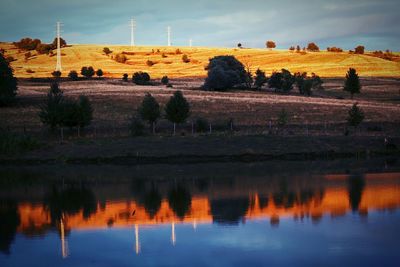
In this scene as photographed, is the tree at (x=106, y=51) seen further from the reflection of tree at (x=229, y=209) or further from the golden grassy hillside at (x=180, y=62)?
Result: the reflection of tree at (x=229, y=209)

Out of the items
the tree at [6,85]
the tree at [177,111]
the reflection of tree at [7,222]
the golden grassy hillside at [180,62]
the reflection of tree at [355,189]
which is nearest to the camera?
the reflection of tree at [7,222]

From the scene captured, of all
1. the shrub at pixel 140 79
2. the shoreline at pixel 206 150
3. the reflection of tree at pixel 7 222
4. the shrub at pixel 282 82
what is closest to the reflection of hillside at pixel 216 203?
the reflection of tree at pixel 7 222

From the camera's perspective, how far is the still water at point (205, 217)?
791 inches

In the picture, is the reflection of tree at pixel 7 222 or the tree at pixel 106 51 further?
the tree at pixel 106 51

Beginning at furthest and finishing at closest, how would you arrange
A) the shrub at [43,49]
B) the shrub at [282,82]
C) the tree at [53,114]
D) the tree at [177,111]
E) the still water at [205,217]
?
the shrub at [43,49]
the shrub at [282,82]
the tree at [177,111]
the tree at [53,114]
the still water at [205,217]

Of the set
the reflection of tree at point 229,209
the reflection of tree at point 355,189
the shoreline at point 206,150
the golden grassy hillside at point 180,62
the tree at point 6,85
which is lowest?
the reflection of tree at point 229,209

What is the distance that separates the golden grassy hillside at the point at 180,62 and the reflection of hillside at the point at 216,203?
92.5 m

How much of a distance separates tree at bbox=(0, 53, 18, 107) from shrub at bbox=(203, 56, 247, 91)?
112 feet

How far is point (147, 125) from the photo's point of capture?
65125 millimetres

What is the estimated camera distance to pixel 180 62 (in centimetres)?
15525

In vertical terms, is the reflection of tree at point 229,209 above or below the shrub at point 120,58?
below

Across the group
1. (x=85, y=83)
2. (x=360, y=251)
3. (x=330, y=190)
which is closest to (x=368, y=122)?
(x=330, y=190)

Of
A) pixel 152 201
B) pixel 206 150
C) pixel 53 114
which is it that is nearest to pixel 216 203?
pixel 152 201

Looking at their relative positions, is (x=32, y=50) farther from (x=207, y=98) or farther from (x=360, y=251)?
(x=360, y=251)
